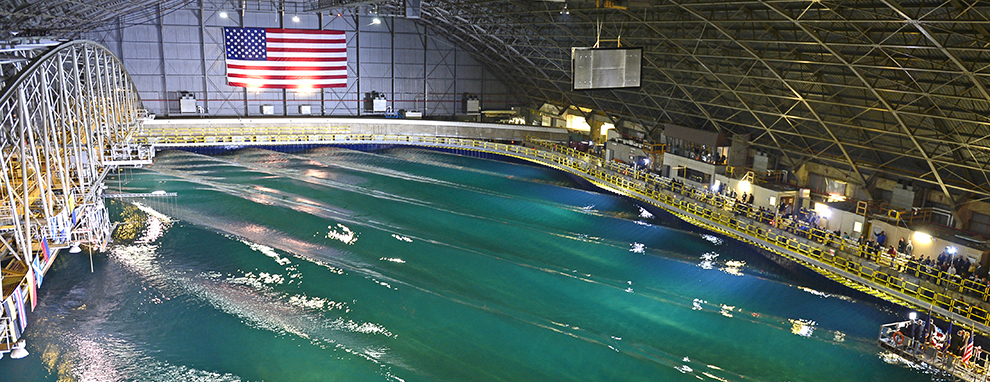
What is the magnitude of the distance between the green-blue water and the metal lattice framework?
774cm

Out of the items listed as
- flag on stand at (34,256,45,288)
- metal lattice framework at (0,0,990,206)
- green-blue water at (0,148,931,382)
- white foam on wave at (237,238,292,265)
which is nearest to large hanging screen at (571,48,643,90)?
metal lattice framework at (0,0,990,206)

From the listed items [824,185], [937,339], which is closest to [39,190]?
[937,339]

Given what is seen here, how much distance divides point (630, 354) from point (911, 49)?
1532 centimetres

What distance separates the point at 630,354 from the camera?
798 inches

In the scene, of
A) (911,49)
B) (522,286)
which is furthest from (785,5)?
(522,286)

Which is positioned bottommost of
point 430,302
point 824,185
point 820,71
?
point 430,302

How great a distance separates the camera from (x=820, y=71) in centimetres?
2950

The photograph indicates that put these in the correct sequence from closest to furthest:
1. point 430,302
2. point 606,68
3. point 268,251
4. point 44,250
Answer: point 606,68
point 44,250
point 430,302
point 268,251

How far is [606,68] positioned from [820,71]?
14.7m

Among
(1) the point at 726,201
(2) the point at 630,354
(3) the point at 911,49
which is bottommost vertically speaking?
(2) the point at 630,354

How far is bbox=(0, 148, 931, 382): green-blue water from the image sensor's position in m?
19.5

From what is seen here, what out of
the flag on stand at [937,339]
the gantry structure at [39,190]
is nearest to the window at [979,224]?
the flag on stand at [937,339]

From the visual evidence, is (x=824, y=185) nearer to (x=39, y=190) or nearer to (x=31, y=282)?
(x=39, y=190)

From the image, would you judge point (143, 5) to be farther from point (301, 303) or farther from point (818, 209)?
point (818, 209)
